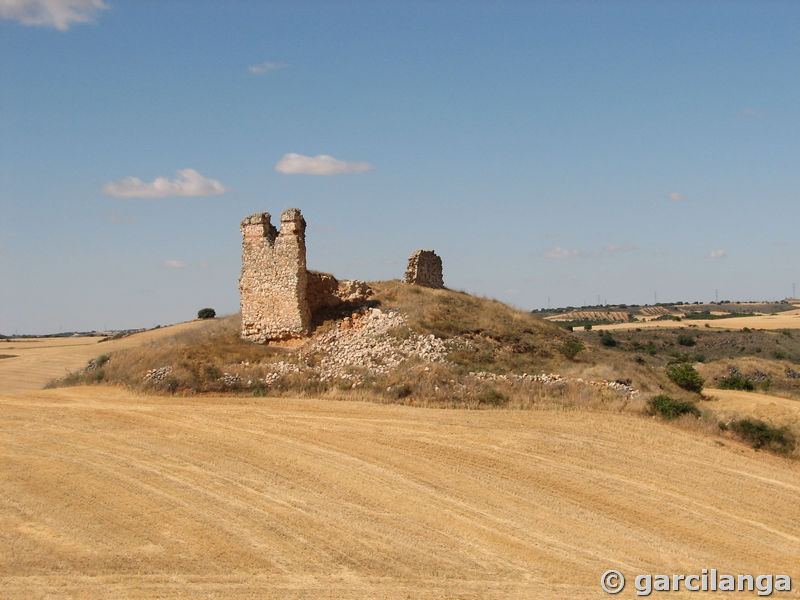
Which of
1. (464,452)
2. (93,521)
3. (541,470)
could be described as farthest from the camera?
(464,452)

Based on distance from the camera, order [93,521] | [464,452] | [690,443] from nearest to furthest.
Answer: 1. [93,521]
2. [464,452]
3. [690,443]

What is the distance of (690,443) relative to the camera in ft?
44.1

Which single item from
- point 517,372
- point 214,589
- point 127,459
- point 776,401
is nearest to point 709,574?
point 214,589

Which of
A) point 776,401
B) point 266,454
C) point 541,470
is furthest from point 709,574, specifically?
point 776,401

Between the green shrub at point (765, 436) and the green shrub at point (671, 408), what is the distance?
1051 mm

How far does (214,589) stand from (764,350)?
47563 mm

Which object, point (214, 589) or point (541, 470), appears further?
point (541, 470)

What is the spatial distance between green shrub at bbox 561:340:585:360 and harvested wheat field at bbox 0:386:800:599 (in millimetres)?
6094

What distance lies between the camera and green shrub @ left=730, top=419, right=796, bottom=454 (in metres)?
13.5

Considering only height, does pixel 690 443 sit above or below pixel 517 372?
below

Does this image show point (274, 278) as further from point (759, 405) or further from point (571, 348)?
point (759, 405)

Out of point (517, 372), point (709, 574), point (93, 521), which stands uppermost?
point (517, 372)

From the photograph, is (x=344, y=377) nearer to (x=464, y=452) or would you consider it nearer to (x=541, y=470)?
(x=464, y=452)

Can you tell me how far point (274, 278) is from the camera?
21.0 m
